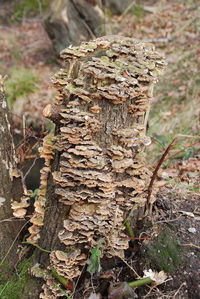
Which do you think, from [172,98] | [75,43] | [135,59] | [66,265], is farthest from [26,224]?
[75,43]

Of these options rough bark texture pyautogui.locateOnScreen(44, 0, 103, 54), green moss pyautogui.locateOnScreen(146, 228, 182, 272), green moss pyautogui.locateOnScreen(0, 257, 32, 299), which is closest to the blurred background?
rough bark texture pyautogui.locateOnScreen(44, 0, 103, 54)

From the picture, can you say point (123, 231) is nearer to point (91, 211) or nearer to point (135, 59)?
point (91, 211)

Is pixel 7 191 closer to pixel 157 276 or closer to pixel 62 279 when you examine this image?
pixel 62 279

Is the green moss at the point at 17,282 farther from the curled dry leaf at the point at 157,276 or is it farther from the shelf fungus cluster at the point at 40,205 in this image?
the curled dry leaf at the point at 157,276

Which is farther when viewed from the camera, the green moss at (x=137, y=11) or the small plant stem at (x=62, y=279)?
the green moss at (x=137, y=11)

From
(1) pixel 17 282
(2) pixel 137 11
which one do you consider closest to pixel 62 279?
(1) pixel 17 282

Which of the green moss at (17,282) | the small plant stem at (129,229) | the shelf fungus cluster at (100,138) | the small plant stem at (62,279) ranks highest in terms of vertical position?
→ the shelf fungus cluster at (100,138)

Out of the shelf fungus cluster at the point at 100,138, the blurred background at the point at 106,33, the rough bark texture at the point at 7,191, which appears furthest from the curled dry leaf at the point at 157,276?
the blurred background at the point at 106,33

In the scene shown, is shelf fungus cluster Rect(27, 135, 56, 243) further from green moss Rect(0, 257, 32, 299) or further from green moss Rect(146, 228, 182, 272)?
green moss Rect(146, 228, 182, 272)
